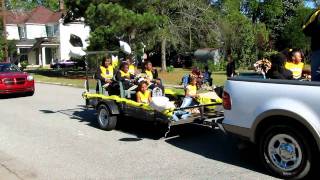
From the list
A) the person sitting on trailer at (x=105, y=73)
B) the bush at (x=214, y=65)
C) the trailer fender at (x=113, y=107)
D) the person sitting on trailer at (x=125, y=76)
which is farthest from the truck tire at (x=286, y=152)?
the bush at (x=214, y=65)

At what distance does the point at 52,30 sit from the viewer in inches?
2472

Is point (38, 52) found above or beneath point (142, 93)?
above

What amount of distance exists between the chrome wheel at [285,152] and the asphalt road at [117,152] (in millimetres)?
286


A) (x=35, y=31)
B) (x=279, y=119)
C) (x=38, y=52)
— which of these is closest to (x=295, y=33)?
(x=38, y=52)

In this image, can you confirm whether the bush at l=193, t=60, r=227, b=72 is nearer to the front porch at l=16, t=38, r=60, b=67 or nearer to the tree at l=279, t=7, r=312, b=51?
the tree at l=279, t=7, r=312, b=51

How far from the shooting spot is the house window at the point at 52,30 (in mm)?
61919

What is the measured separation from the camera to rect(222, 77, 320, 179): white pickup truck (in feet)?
18.8

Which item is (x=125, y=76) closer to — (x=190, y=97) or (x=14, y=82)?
(x=190, y=97)

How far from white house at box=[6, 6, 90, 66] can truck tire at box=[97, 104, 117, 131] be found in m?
51.7

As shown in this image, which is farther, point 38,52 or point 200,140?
point 38,52

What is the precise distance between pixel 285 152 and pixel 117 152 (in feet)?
10.0

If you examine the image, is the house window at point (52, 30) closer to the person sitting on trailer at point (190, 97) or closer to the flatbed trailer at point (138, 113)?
the flatbed trailer at point (138, 113)

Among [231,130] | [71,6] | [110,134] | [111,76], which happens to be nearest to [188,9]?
[71,6]

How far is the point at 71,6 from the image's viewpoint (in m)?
30.2
